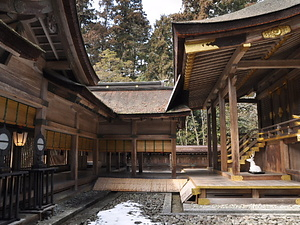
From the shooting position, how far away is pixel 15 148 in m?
9.72

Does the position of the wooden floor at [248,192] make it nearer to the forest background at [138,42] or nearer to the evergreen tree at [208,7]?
the forest background at [138,42]

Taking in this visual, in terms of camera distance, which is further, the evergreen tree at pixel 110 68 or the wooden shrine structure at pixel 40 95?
the evergreen tree at pixel 110 68

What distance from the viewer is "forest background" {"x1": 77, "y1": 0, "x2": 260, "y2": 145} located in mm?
28172

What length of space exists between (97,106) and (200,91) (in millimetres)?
5963

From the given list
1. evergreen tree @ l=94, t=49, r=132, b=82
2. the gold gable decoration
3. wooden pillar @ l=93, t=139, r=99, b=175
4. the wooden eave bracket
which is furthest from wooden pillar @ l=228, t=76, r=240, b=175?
evergreen tree @ l=94, t=49, r=132, b=82

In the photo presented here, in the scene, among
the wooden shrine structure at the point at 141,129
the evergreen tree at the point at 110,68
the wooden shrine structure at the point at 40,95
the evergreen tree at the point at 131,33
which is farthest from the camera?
the evergreen tree at the point at 131,33

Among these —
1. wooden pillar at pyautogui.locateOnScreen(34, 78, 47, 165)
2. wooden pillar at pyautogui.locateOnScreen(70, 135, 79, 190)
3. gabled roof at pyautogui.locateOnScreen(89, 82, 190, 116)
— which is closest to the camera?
wooden pillar at pyautogui.locateOnScreen(34, 78, 47, 165)

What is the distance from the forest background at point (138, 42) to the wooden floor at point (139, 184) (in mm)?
15875

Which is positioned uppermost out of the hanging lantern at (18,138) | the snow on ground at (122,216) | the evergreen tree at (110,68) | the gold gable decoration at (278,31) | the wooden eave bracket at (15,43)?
the evergreen tree at (110,68)

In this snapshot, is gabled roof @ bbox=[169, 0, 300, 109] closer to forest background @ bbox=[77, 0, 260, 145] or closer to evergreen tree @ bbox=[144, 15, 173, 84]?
forest background @ bbox=[77, 0, 260, 145]

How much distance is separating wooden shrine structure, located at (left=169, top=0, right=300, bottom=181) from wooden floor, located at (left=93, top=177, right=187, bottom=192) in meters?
2.29

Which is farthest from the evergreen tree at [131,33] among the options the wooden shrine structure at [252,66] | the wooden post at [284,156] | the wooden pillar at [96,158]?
the wooden post at [284,156]

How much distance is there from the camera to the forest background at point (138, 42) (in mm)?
28172

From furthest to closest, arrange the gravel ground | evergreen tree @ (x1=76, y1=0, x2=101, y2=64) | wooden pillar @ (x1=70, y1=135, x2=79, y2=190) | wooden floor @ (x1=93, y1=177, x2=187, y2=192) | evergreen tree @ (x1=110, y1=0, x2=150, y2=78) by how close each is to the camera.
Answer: evergreen tree @ (x1=110, y1=0, x2=150, y2=78)
evergreen tree @ (x1=76, y1=0, x2=101, y2=64)
wooden floor @ (x1=93, y1=177, x2=187, y2=192)
wooden pillar @ (x1=70, y1=135, x2=79, y2=190)
the gravel ground
